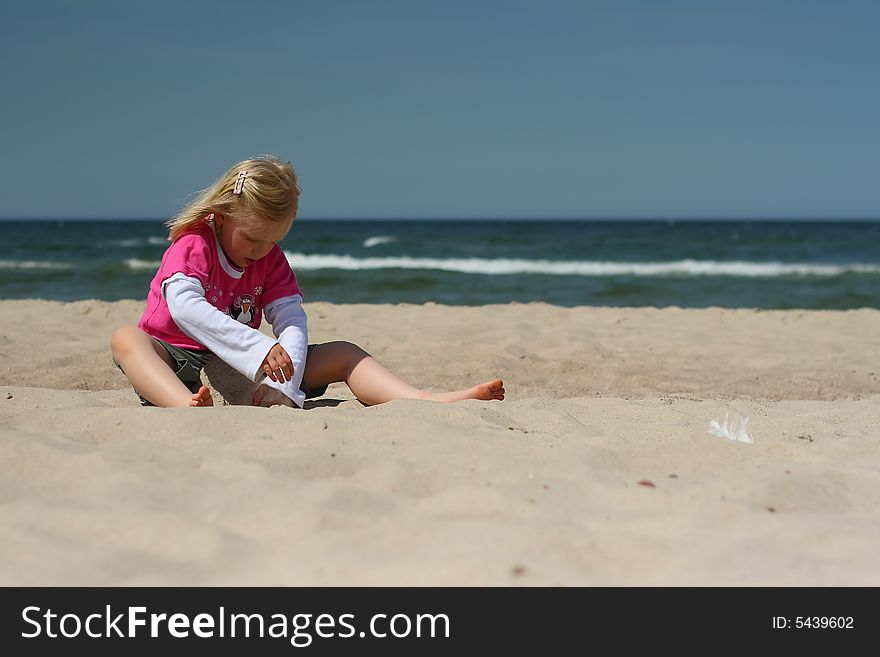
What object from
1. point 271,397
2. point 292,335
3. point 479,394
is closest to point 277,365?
point 271,397

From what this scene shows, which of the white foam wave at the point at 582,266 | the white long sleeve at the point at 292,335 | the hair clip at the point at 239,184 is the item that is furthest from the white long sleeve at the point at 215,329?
the white foam wave at the point at 582,266

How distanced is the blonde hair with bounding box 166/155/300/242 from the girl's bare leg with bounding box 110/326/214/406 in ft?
1.33

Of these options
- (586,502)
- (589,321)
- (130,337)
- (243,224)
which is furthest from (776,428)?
(589,321)

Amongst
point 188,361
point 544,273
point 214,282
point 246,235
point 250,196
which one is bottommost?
point 544,273

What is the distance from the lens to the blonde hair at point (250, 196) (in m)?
3.11

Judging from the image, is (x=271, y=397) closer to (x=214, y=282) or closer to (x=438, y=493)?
(x=214, y=282)

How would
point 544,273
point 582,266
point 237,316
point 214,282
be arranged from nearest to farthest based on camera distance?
point 214,282 < point 237,316 < point 544,273 < point 582,266

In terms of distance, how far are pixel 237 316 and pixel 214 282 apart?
20cm

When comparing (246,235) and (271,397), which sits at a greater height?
(246,235)

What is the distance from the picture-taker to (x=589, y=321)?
6.59 m

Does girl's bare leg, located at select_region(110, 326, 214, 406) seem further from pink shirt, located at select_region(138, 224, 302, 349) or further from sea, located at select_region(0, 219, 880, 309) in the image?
sea, located at select_region(0, 219, 880, 309)

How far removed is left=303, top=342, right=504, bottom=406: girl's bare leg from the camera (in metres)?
3.23

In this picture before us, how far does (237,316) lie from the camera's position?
3.38 meters

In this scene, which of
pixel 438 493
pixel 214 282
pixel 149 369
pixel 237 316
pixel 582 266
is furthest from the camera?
pixel 582 266
